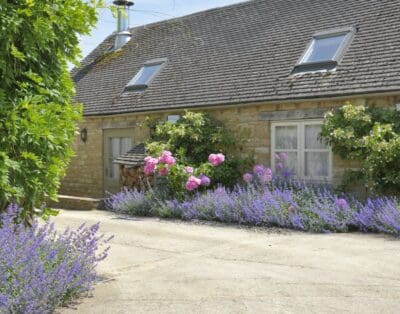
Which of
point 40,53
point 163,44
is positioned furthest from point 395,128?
Answer: point 163,44

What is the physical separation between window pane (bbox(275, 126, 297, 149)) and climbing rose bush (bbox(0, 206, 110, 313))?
25.3 ft

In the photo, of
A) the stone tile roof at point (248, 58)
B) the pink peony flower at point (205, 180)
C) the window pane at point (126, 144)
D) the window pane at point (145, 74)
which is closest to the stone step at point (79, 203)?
the window pane at point (126, 144)

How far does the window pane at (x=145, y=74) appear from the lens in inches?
642

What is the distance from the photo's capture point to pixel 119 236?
28.5 ft

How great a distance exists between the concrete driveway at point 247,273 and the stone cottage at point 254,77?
354cm

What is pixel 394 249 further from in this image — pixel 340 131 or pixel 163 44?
pixel 163 44

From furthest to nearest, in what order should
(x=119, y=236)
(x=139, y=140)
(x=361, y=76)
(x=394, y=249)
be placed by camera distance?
1. (x=139, y=140)
2. (x=361, y=76)
3. (x=119, y=236)
4. (x=394, y=249)

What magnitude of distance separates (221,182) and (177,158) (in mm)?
1159

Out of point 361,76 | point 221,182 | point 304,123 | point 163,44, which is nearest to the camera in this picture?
point 361,76

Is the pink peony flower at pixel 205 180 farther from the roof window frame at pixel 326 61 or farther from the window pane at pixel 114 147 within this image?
the window pane at pixel 114 147

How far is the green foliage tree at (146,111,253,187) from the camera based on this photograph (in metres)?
12.7

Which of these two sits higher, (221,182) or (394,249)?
(221,182)

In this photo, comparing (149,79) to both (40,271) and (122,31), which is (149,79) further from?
(40,271)

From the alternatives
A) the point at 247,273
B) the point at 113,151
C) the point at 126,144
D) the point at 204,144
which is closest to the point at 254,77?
the point at 204,144
